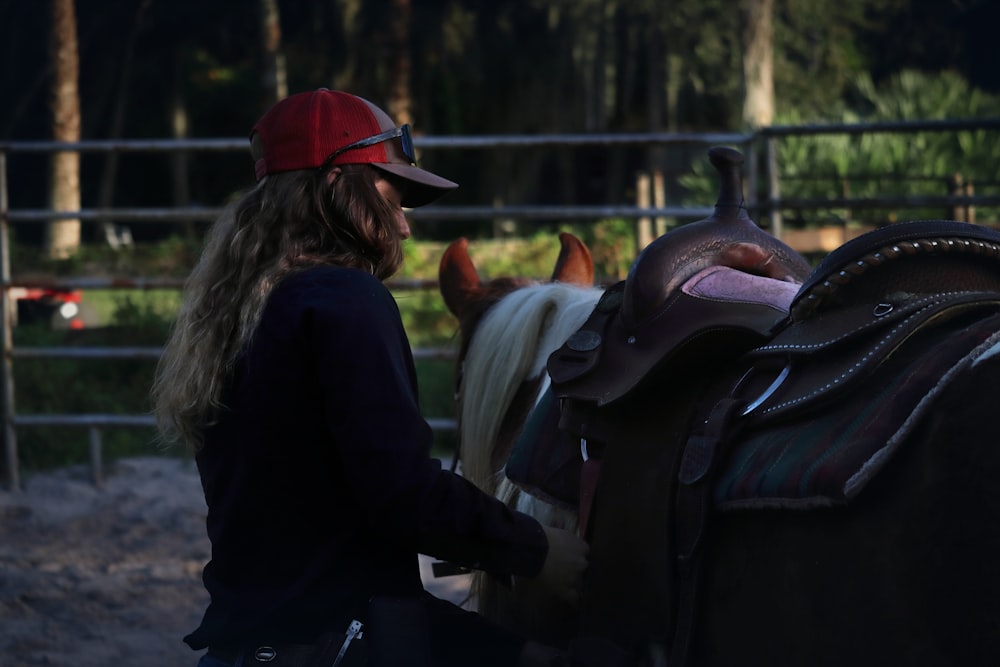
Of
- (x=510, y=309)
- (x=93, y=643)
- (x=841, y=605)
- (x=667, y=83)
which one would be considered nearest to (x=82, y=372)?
(x=93, y=643)

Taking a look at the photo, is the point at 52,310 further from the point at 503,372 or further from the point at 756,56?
the point at 756,56

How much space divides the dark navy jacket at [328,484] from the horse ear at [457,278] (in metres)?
0.90

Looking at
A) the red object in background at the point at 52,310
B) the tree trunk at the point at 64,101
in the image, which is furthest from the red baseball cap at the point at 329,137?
the tree trunk at the point at 64,101

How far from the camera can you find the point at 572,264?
8.51 feet

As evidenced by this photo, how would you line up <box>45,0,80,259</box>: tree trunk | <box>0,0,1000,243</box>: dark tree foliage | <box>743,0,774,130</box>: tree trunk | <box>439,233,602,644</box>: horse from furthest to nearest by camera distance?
1. <box>0,0,1000,243</box>: dark tree foliage
2. <box>743,0,774,130</box>: tree trunk
3. <box>45,0,80,259</box>: tree trunk
4. <box>439,233,602,644</box>: horse

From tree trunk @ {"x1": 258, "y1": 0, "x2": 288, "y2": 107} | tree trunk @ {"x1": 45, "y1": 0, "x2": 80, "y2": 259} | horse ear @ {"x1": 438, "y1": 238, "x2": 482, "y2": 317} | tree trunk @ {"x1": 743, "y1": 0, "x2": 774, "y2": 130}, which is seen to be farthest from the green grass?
tree trunk @ {"x1": 743, "y1": 0, "x2": 774, "y2": 130}

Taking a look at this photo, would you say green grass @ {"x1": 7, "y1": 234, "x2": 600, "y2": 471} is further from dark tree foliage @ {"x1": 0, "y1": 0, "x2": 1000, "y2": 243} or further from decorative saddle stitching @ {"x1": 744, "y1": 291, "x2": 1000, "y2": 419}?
dark tree foliage @ {"x1": 0, "y1": 0, "x2": 1000, "y2": 243}

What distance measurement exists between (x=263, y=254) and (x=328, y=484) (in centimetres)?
34

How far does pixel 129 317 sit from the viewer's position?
6785mm

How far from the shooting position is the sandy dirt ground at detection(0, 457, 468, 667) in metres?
3.38

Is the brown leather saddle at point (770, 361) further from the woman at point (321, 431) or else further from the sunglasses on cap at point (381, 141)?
the sunglasses on cap at point (381, 141)

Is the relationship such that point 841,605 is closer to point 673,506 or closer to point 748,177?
point 673,506

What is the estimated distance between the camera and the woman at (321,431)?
1.48 m

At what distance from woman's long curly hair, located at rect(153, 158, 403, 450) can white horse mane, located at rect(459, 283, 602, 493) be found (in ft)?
2.05
